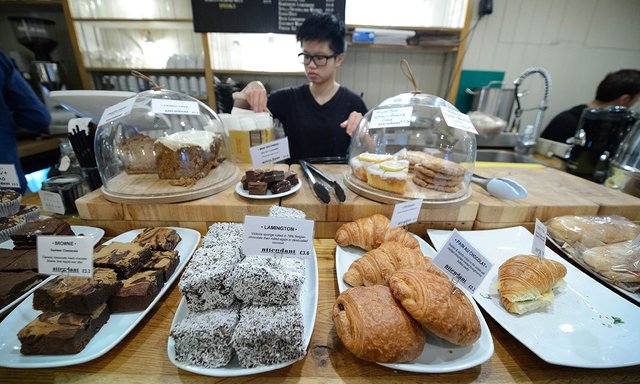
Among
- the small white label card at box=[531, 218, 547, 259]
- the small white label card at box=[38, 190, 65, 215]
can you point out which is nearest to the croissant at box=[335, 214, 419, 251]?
the small white label card at box=[531, 218, 547, 259]

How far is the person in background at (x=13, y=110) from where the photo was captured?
2.14 m

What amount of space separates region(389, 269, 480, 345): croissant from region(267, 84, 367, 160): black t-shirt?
190cm

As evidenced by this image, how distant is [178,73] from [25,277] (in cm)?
329

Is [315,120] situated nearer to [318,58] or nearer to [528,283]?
[318,58]

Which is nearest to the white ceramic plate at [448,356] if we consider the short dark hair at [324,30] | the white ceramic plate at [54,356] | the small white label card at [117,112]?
Answer: the white ceramic plate at [54,356]

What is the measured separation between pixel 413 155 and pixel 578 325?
1037 millimetres

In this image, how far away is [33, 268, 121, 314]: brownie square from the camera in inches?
28.6

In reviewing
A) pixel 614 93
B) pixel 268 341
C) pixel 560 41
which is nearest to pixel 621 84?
pixel 614 93

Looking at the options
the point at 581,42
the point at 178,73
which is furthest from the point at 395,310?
the point at 581,42

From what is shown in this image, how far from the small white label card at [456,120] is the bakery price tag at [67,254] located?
153 cm

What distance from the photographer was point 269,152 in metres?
1.33

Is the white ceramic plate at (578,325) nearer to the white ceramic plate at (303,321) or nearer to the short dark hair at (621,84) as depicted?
the white ceramic plate at (303,321)

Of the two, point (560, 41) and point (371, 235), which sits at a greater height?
point (560, 41)

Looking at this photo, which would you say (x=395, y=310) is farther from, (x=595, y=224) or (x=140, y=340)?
(x=595, y=224)
